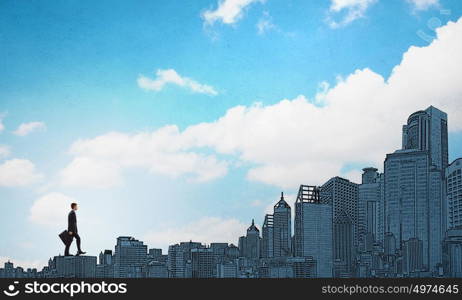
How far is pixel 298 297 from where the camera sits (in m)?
15.6

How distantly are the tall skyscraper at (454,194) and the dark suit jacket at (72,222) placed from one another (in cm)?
14856

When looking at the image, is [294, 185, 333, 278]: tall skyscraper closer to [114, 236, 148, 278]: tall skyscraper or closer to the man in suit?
[114, 236, 148, 278]: tall skyscraper

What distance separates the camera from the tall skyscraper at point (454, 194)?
510 feet

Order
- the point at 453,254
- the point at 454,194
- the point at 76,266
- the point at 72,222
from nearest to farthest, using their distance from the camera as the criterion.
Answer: the point at 72,222 → the point at 76,266 → the point at 453,254 → the point at 454,194

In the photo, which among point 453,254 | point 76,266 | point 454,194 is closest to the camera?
point 76,266

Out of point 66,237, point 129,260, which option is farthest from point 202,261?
point 66,237

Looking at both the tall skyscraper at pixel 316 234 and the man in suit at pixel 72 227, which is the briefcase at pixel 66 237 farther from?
the tall skyscraper at pixel 316 234

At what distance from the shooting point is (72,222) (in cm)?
1742

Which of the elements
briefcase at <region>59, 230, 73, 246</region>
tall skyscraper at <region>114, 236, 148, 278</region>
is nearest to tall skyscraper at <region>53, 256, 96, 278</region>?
tall skyscraper at <region>114, 236, 148, 278</region>

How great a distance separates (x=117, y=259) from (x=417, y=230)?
76.5 meters

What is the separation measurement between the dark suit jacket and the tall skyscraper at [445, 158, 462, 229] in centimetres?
14856

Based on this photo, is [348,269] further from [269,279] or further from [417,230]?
[269,279]

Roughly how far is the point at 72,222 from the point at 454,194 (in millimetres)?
154192

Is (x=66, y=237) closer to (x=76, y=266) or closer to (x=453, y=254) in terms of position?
(x=76, y=266)
